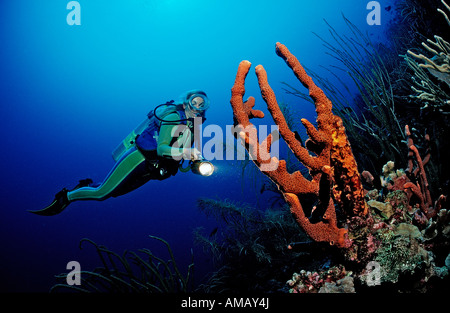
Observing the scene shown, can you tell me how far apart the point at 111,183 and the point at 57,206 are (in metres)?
1.58

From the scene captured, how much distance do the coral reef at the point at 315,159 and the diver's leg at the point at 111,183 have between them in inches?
129

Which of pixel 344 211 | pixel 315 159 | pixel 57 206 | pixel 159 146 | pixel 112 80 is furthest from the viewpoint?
pixel 112 80

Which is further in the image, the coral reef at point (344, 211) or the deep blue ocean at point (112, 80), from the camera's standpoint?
the deep blue ocean at point (112, 80)

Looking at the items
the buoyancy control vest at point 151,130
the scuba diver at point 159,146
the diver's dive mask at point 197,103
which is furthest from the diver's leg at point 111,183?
the diver's dive mask at point 197,103

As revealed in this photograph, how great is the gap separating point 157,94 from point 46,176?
126ft

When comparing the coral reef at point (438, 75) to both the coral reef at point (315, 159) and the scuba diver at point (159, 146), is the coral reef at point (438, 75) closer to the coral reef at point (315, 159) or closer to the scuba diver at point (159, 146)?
the coral reef at point (315, 159)

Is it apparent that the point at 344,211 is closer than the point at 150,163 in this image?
Yes

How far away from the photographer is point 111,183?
4789 millimetres

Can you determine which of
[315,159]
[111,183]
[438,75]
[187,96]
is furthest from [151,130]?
[438,75]

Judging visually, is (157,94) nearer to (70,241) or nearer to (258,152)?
(70,241)

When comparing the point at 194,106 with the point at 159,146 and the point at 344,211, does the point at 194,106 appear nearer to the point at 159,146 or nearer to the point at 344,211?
the point at 159,146

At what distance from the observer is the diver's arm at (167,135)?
12.0ft

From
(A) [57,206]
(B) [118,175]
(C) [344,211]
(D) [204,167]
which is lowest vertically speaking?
(C) [344,211]
